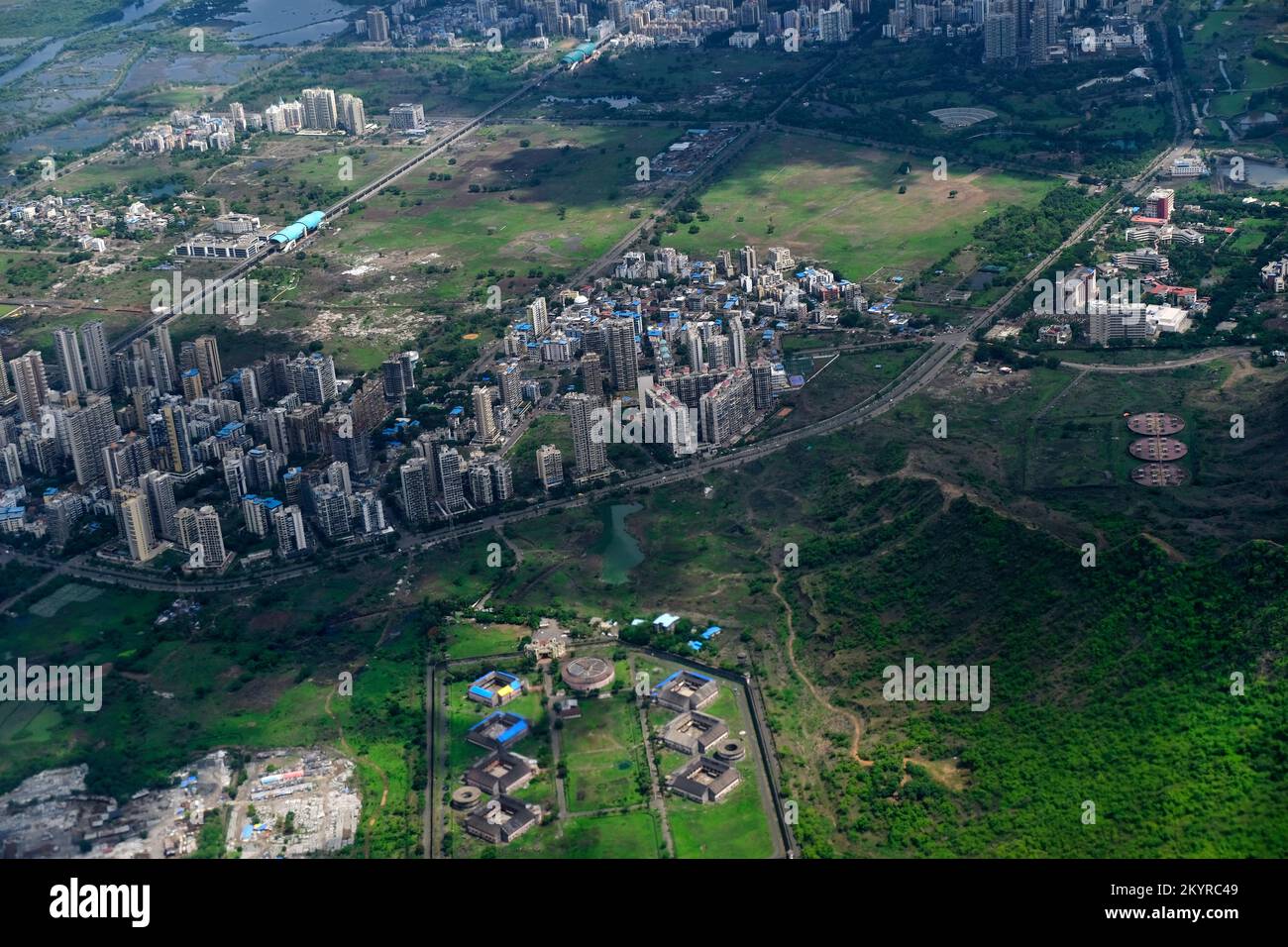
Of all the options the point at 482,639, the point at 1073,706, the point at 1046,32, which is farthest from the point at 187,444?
the point at 1046,32

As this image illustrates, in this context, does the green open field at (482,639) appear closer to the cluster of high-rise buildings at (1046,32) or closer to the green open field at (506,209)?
the green open field at (506,209)

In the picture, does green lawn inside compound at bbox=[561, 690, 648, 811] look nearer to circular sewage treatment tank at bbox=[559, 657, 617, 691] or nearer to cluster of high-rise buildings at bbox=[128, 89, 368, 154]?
circular sewage treatment tank at bbox=[559, 657, 617, 691]

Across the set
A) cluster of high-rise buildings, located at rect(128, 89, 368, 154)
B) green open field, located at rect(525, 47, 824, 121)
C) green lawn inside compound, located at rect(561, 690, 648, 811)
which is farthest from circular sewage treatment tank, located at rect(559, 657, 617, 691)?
cluster of high-rise buildings, located at rect(128, 89, 368, 154)

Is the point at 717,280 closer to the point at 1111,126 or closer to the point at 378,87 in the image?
the point at 1111,126

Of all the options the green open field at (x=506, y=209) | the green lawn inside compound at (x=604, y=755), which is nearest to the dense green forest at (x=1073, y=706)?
the green lawn inside compound at (x=604, y=755)

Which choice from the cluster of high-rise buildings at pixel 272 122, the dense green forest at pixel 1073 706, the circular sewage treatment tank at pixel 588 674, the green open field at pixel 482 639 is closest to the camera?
the dense green forest at pixel 1073 706

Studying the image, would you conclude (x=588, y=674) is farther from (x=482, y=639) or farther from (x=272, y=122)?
(x=272, y=122)
